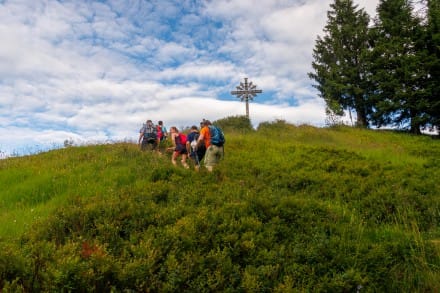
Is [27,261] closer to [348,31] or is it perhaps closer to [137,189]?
[137,189]

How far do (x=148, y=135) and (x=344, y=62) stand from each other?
2453 cm

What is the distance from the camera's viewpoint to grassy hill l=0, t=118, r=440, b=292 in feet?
13.2

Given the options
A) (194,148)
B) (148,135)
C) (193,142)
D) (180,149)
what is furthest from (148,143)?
(194,148)

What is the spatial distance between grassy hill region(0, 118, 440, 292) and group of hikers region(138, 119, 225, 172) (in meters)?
0.74

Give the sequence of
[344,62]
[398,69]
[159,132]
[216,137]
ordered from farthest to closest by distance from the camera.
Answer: [344,62]
[398,69]
[159,132]
[216,137]

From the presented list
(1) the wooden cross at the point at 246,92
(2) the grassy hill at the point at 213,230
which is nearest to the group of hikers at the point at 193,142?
(2) the grassy hill at the point at 213,230

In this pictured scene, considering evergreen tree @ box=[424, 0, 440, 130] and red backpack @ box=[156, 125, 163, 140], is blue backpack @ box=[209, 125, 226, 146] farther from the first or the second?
evergreen tree @ box=[424, 0, 440, 130]

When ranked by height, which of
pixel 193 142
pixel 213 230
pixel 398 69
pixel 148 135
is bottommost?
pixel 213 230

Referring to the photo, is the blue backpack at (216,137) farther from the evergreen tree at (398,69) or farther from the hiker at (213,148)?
the evergreen tree at (398,69)

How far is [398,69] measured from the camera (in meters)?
27.2

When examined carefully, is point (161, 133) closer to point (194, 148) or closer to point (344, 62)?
point (194, 148)

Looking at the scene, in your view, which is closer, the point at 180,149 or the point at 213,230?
the point at 213,230

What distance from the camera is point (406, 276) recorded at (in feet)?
15.9

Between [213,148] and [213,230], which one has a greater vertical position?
[213,148]
